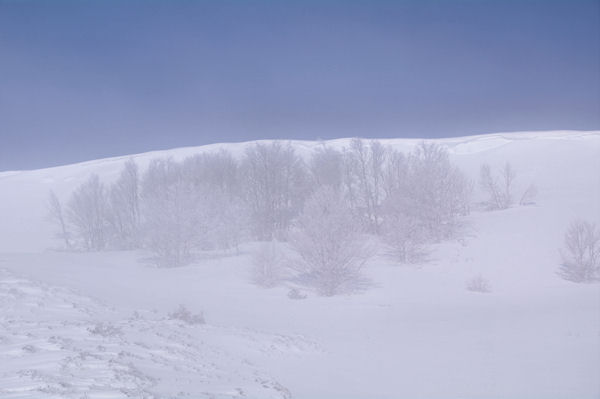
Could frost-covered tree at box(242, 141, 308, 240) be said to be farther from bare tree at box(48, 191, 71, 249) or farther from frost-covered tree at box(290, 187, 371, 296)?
frost-covered tree at box(290, 187, 371, 296)

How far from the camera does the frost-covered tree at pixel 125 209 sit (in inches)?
1491

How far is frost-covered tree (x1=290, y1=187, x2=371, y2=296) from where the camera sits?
22.0 m

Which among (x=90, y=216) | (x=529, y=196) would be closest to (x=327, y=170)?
(x=529, y=196)

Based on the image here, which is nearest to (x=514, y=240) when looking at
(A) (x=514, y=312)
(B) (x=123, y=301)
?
(A) (x=514, y=312)

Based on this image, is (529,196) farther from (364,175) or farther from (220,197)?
(220,197)

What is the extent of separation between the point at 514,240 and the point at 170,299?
2245cm

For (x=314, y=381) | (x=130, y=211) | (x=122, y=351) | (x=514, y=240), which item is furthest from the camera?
(x=130, y=211)

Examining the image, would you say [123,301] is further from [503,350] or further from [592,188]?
[592,188]

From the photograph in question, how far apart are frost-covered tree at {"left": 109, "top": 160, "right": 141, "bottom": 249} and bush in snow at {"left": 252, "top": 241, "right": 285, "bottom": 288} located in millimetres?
16414

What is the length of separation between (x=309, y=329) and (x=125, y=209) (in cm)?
2922

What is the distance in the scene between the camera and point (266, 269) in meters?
23.4

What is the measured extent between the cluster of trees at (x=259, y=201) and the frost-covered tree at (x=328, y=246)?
2.61 feet

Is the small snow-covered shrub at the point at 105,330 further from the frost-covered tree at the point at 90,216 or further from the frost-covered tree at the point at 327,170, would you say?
the frost-covered tree at the point at 327,170

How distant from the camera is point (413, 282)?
24.2 metres
